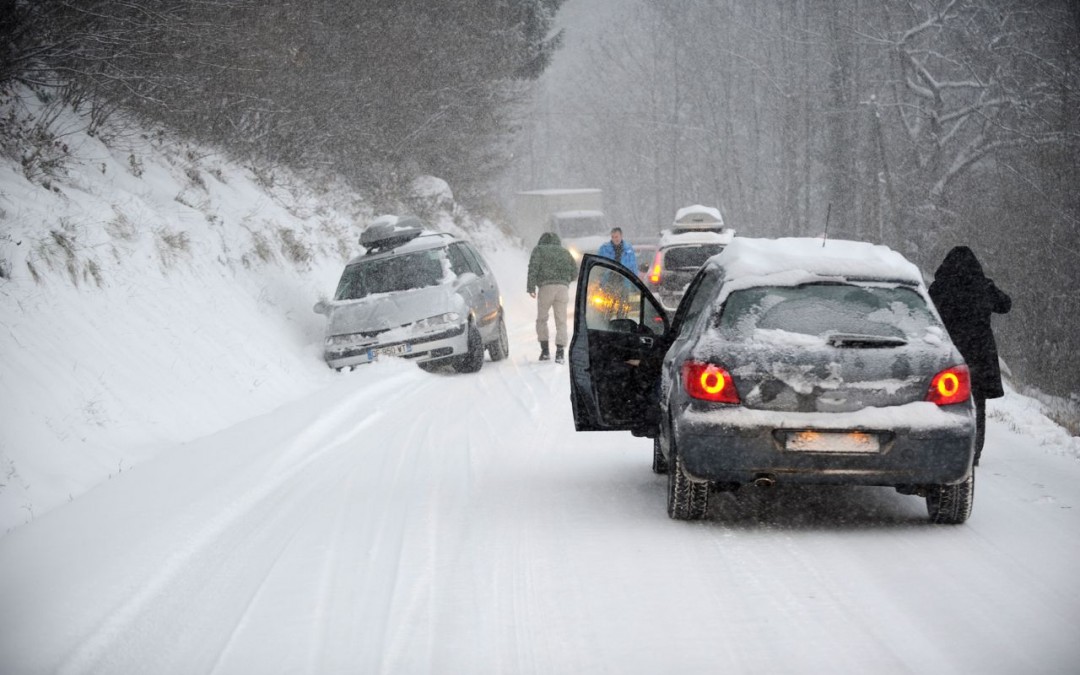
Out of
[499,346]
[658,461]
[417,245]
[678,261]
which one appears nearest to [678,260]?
[678,261]

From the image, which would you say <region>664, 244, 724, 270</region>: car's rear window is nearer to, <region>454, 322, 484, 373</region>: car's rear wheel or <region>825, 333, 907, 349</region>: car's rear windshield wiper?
<region>454, 322, 484, 373</region>: car's rear wheel

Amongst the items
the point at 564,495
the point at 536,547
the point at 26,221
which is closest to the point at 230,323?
the point at 26,221

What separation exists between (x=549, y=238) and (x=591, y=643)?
12381 mm

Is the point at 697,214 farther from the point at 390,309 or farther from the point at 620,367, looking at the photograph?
the point at 620,367

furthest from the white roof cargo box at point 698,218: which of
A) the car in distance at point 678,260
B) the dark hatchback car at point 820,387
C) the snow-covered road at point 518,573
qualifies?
the dark hatchback car at point 820,387

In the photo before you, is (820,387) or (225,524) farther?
(225,524)

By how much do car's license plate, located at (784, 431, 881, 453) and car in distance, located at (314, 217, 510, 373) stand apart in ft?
30.7

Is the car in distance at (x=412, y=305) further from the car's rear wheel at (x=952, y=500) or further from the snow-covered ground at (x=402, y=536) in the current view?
the car's rear wheel at (x=952, y=500)

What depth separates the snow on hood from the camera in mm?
15297

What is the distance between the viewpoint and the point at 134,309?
39.3 ft

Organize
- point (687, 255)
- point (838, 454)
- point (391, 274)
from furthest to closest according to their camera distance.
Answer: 1. point (687, 255)
2. point (391, 274)
3. point (838, 454)

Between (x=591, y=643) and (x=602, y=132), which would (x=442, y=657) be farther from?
(x=602, y=132)

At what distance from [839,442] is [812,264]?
119 centimetres

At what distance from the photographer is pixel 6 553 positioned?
6.27 m
